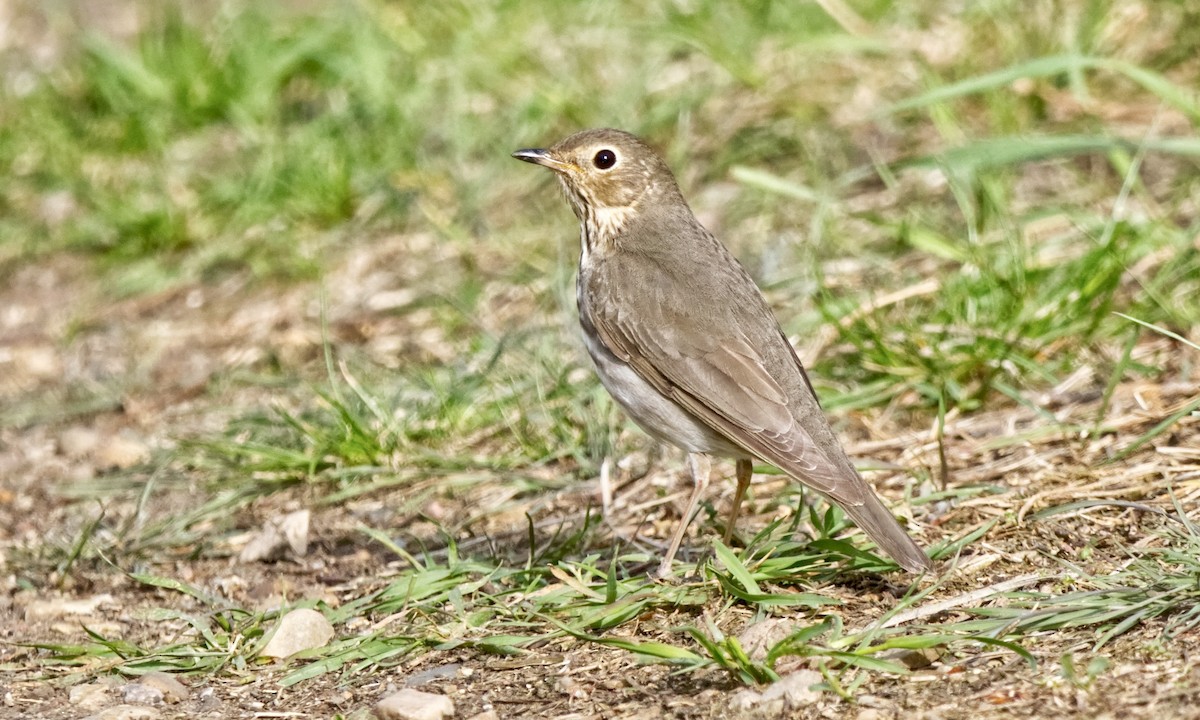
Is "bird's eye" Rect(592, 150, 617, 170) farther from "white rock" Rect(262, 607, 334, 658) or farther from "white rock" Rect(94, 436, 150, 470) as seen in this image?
"white rock" Rect(94, 436, 150, 470)

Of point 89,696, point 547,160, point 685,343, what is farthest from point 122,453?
point 685,343

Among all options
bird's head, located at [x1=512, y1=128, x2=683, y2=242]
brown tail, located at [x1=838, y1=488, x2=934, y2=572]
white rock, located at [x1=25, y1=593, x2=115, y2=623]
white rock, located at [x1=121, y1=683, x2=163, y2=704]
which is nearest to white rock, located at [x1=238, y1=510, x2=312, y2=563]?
white rock, located at [x1=25, y1=593, x2=115, y2=623]

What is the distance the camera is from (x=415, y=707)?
162 inches

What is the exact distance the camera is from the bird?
486 cm

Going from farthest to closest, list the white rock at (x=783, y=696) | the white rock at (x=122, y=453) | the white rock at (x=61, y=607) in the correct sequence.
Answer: the white rock at (x=122, y=453)
the white rock at (x=61, y=607)
the white rock at (x=783, y=696)

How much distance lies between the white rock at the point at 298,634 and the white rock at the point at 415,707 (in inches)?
25.5

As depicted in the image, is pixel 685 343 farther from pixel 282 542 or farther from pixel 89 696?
pixel 89 696

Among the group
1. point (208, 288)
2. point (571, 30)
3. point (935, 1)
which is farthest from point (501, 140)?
point (935, 1)

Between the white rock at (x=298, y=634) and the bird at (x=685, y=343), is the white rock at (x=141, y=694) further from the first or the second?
the bird at (x=685, y=343)

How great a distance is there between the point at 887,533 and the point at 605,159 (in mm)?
2066

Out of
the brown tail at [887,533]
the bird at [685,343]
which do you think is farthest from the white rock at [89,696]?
the brown tail at [887,533]

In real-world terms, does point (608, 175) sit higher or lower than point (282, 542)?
higher

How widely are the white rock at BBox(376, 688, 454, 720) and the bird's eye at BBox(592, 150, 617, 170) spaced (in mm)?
2427

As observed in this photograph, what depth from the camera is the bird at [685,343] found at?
4.86 meters
